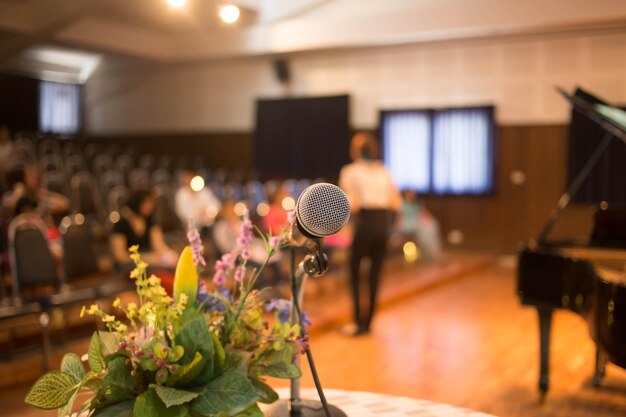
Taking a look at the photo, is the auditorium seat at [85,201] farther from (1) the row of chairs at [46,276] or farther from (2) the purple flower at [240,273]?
(2) the purple flower at [240,273]

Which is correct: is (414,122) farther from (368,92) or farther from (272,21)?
(272,21)

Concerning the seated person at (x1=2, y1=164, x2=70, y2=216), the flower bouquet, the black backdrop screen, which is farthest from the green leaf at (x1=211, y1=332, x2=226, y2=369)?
the black backdrop screen

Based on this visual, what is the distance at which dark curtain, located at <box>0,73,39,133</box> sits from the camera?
41.0 feet

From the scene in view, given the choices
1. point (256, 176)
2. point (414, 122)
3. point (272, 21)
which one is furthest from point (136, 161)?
point (414, 122)

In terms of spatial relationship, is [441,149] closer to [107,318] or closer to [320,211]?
[320,211]

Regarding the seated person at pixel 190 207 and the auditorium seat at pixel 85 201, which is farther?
the auditorium seat at pixel 85 201

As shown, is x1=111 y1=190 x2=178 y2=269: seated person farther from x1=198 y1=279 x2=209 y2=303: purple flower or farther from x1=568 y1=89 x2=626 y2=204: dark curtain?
x1=568 y1=89 x2=626 y2=204: dark curtain

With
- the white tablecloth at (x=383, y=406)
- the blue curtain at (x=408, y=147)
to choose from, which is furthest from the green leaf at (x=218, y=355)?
the blue curtain at (x=408, y=147)

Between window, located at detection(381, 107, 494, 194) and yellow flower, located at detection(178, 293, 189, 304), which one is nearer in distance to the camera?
yellow flower, located at detection(178, 293, 189, 304)

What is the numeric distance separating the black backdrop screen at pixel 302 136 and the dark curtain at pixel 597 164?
345 cm

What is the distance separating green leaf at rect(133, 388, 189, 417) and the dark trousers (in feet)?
12.6

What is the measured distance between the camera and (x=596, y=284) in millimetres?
3248

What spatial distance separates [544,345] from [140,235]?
3168mm

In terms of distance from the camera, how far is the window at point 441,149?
10.2 meters
